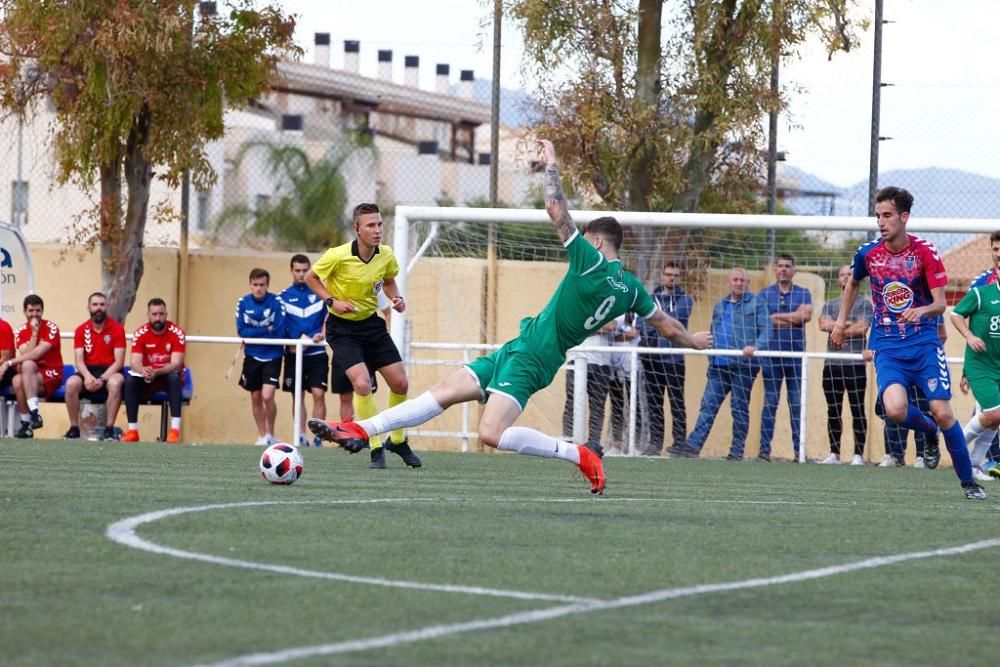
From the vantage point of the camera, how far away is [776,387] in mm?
15914

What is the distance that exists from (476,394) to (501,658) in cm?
468

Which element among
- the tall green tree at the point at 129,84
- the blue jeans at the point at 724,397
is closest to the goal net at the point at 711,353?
the blue jeans at the point at 724,397

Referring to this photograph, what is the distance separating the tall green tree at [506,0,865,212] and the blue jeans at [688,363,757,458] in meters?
2.41

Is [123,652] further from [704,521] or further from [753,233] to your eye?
[753,233]

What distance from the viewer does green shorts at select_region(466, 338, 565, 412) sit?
27.8 feet

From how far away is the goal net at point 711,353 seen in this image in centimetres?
1567

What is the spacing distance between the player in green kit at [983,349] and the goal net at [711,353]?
2674mm

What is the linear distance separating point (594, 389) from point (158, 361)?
4.44 m

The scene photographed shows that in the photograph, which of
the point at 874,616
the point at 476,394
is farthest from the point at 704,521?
the point at 874,616

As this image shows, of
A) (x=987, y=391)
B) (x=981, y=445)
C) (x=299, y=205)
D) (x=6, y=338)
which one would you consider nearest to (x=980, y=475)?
(x=981, y=445)

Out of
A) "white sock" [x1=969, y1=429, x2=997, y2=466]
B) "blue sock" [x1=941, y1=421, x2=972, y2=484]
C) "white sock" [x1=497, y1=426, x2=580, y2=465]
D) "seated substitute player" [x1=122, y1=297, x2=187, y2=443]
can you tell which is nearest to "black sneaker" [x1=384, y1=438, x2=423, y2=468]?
"white sock" [x1=497, y1=426, x2=580, y2=465]

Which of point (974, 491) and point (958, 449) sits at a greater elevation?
point (958, 449)

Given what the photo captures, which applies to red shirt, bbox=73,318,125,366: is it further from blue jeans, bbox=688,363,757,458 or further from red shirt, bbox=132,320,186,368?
blue jeans, bbox=688,363,757,458

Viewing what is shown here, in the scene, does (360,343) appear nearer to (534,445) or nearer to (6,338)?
(534,445)
